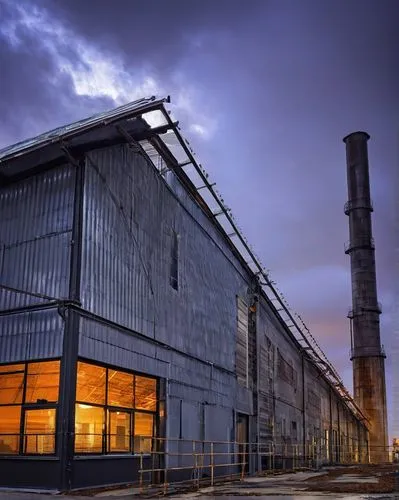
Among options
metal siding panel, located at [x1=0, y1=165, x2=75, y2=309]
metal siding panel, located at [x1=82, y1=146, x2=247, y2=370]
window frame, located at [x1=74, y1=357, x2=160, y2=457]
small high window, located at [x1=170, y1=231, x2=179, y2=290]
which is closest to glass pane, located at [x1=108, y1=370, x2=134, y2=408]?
window frame, located at [x1=74, y1=357, x2=160, y2=457]

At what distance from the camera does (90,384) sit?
18344mm

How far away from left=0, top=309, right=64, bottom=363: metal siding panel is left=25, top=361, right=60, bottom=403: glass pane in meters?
0.32

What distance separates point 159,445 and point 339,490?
6.89 meters

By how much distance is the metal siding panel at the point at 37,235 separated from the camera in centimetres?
1861

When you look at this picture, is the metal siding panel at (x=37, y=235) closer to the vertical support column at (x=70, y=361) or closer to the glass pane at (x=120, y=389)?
the vertical support column at (x=70, y=361)

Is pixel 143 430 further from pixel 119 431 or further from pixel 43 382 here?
pixel 43 382

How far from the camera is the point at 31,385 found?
699 inches

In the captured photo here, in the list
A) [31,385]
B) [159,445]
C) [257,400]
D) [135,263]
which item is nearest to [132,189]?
[135,263]

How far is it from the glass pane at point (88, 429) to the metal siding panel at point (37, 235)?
3578mm

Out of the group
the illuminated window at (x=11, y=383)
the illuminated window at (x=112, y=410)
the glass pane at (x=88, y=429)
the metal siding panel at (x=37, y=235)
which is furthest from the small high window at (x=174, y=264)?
the illuminated window at (x=11, y=383)

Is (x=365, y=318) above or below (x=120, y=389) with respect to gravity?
above

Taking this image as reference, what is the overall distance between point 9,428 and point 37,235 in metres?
6.06

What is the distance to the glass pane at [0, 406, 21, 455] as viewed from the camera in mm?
17406

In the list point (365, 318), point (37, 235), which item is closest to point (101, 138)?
point (37, 235)
